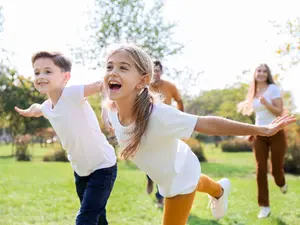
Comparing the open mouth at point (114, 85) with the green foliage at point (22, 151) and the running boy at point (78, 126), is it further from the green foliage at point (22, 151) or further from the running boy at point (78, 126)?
the green foliage at point (22, 151)

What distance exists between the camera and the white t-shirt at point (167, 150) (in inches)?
113

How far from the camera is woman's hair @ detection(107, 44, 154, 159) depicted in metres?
2.95

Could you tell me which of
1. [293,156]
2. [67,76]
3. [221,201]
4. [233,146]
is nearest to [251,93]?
[221,201]

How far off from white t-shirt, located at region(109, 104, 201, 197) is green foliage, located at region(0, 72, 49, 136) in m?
22.9

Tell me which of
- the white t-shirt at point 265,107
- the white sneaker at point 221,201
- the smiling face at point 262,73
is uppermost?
the smiling face at point 262,73

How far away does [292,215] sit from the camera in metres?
5.86

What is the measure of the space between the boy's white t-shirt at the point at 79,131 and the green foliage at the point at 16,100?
22.2 m

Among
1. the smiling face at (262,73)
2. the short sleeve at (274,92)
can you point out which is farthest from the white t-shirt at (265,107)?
the smiling face at (262,73)

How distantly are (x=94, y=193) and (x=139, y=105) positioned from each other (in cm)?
91

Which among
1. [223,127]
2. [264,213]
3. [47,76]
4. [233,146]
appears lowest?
[233,146]

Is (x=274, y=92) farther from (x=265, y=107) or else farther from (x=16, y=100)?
(x=16, y=100)

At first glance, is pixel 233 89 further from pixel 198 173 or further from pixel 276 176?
pixel 198 173

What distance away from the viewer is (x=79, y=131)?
367 cm

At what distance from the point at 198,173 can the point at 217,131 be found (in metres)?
0.64
